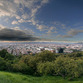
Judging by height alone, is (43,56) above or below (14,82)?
above

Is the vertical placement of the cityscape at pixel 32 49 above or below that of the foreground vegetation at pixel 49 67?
below

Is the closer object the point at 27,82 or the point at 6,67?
the point at 27,82

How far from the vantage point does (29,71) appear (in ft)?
43.7

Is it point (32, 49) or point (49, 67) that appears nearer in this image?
point (49, 67)

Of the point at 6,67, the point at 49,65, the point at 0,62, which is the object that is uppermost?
the point at 49,65

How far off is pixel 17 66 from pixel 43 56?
5.95m

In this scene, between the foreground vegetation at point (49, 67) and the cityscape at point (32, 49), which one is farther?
the cityscape at point (32, 49)

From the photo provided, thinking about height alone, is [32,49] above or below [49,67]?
below

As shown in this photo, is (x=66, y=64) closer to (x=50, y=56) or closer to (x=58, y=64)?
(x=58, y=64)

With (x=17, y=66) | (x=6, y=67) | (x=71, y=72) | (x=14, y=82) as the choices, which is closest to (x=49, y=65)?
(x=71, y=72)

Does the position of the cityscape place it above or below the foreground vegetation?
below

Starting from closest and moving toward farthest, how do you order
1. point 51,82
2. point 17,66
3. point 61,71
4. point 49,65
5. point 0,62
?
point 51,82 → point 61,71 → point 49,65 → point 17,66 → point 0,62

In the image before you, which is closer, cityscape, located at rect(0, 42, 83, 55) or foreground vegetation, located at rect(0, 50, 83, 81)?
foreground vegetation, located at rect(0, 50, 83, 81)

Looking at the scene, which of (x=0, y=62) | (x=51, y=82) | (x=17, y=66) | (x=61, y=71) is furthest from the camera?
(x=0, y=62)
